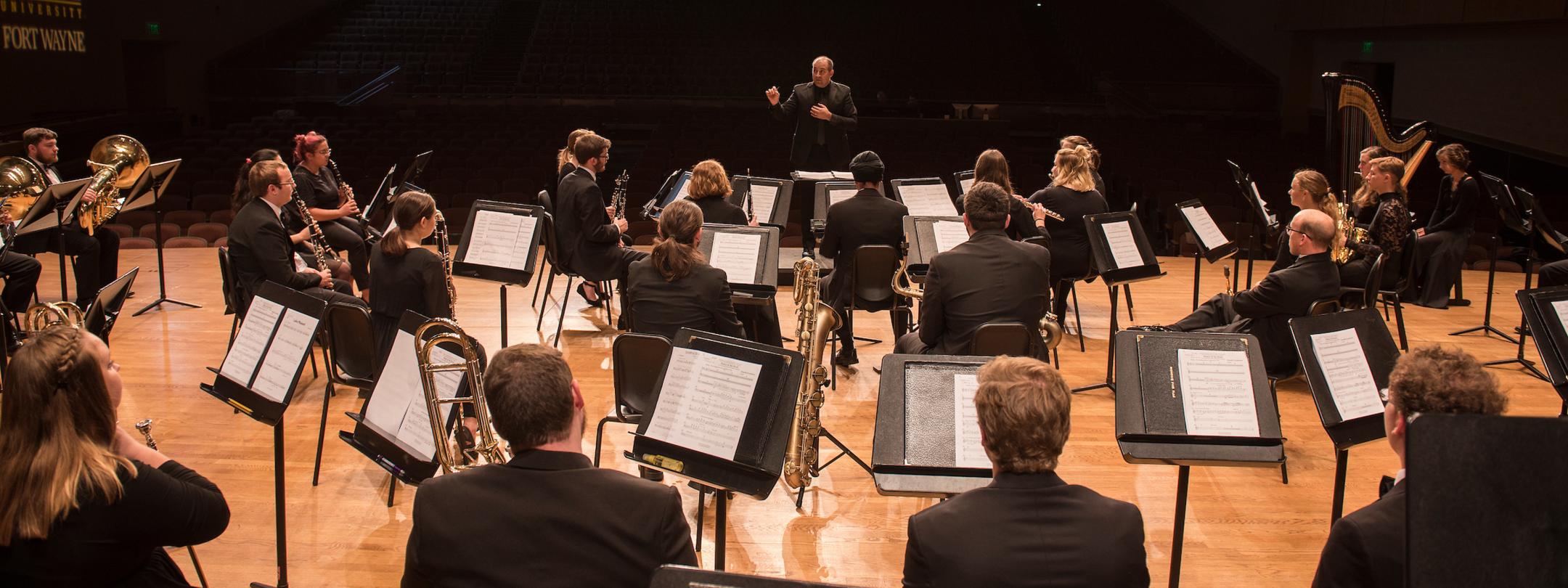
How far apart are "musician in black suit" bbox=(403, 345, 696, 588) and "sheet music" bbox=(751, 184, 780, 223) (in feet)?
15.3

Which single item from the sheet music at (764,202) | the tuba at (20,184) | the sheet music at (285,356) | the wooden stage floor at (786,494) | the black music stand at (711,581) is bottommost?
the wooden stage floor at (786,494)

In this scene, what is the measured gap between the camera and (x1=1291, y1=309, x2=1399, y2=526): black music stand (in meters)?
3.07

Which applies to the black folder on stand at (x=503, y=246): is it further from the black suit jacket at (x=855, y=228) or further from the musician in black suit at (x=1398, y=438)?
the musician in black suit at (x=1398, y=438)

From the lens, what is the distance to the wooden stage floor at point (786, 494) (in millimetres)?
3645

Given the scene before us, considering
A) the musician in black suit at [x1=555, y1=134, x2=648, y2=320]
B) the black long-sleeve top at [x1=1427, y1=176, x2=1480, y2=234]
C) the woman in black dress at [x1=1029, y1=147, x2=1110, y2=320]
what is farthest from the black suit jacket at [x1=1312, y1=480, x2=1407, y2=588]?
the black long-sleeve top at [x1=1427, y1=176, x2=1480, y2=234]

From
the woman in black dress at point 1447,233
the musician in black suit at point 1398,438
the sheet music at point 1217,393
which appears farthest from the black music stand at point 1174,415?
the woman in black dress at point 1447,233

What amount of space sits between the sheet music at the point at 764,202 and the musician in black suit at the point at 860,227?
1.04 m

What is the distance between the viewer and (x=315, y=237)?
6023 mm

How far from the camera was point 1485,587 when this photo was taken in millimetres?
1619

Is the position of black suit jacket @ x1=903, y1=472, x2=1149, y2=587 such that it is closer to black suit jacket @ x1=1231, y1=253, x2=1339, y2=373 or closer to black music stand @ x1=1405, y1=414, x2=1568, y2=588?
black music stand @ x1=1405, y1=414, x2=1568, y2=588

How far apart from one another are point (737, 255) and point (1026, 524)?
3284 mm

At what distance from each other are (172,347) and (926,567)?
18.2 feet

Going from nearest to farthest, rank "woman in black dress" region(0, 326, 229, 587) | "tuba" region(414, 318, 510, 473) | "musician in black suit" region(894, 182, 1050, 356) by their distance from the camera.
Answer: "woman in black dress" region(0, 326, 229, 587) → "tuba" region(414, 318, 510, 473) → "musician in black suit" region(894, 182, 1050, 356)

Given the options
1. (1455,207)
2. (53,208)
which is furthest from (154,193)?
(1455,207)
